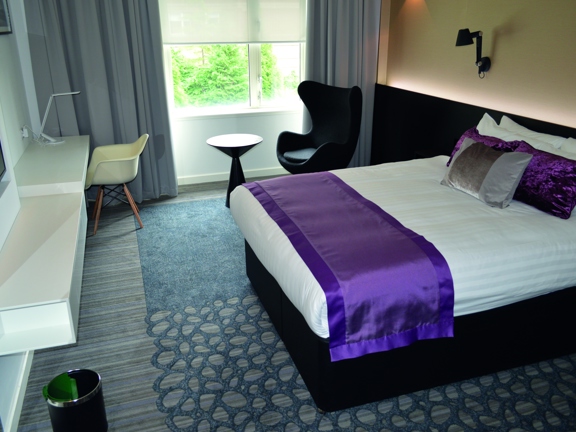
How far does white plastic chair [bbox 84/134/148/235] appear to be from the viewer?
4.28m

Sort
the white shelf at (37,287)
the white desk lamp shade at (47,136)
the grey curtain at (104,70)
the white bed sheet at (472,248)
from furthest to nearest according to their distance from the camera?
the grey curtain at (104,70)
the white desk lamp shade at (47,136)
the white bed sheet at (472,248)
the white shelf at (37,287)

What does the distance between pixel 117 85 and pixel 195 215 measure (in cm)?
145

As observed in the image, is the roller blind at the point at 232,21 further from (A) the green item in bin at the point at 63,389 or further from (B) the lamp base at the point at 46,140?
(A) the green item in bin at the point at 63,389

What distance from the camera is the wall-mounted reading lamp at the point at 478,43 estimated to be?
4.00 meters

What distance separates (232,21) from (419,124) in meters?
2.18

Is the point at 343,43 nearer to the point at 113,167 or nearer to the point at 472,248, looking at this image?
the point at 113,167

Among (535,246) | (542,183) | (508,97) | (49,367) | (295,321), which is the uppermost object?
(508,97)

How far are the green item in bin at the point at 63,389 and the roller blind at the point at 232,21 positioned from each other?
377 cm

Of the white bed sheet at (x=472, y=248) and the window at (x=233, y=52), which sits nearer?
the white bed sheet at (x=472, y=248)

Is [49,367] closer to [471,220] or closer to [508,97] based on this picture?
[471,220]

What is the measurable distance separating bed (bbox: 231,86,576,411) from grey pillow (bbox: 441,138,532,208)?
79 millimetres

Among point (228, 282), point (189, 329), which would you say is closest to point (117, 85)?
point (228, 282)

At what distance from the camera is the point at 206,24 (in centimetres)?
522

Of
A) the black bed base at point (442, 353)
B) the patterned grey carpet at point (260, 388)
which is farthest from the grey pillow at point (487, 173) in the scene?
the patterned grey carpet at point (260, 388)
